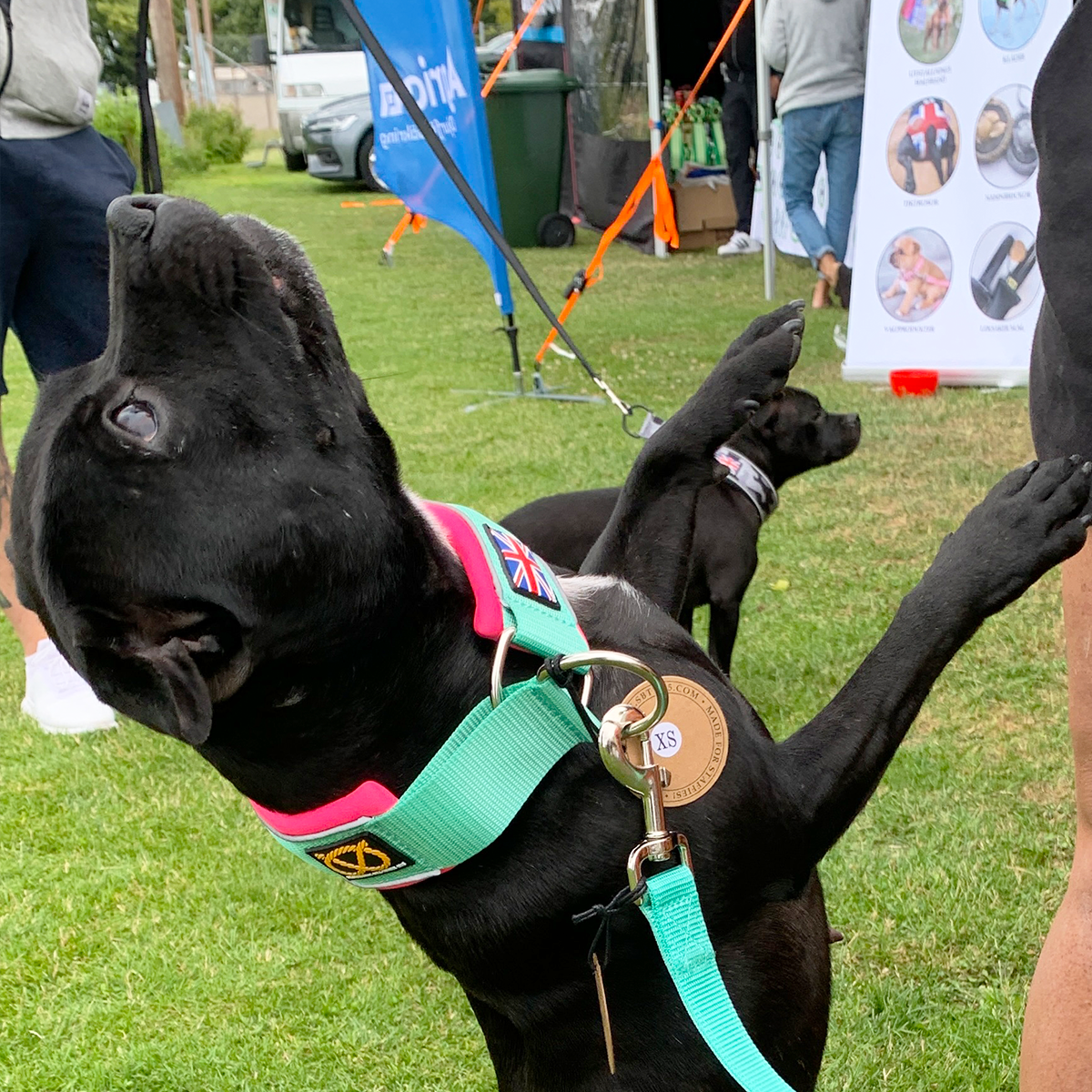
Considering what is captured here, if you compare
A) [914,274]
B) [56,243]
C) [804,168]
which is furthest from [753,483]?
[804,168]

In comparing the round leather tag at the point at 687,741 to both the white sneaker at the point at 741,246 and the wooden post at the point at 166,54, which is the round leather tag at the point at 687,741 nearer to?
the white sneaker at the point at 741,246

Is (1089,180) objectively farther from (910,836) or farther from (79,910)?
(79,910)

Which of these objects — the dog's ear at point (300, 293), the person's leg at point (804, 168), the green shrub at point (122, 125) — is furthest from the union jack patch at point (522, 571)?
the green shrub at point (122, 125)

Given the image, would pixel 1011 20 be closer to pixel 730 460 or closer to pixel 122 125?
pixel 730 460

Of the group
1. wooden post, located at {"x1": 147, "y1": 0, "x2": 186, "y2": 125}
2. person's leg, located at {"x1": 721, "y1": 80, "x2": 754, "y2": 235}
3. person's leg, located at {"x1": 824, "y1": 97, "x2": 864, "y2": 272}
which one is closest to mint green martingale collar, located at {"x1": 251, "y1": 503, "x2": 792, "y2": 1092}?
person's leg, located at {"x1": 824, "y1": 97, "x2": 864, "y2": 272}

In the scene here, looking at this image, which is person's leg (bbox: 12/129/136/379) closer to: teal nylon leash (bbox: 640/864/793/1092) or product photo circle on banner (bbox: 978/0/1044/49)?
teal nylon leash (bbox: 640/864/793/1092)

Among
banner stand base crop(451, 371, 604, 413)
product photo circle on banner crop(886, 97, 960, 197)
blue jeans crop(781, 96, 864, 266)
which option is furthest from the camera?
blue jeans crop(781, 96, 864, 266)

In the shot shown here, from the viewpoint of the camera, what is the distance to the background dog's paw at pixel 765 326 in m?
2.29

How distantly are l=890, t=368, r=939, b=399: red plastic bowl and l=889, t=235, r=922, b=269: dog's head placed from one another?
552mm

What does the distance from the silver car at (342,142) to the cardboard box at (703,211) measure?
690cm

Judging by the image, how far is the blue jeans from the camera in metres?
8.38

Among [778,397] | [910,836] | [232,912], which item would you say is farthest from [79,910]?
[778,397]

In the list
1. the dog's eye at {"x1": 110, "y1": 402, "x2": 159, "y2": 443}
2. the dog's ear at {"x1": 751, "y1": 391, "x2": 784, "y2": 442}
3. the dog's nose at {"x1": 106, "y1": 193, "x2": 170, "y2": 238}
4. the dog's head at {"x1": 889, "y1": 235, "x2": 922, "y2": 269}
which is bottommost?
the dog's ear at {"x1": 751, "y1": 391, "x2": 784, "y2": 442}

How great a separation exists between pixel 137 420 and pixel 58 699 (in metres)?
2.61
